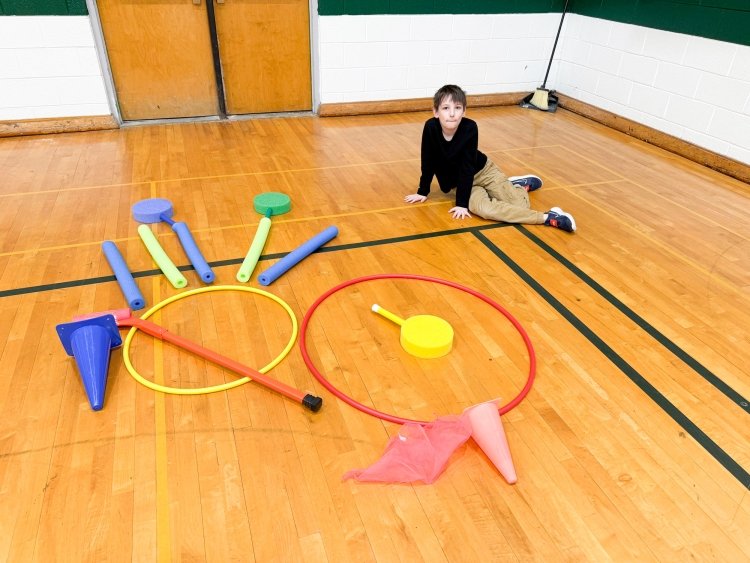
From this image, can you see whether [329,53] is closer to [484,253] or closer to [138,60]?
[138,60]

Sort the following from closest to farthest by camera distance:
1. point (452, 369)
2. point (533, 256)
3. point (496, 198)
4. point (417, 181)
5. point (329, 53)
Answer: point (452, 369) < point (533, 256) < point (496, 198) < point (417, 181) < point (329, 53)

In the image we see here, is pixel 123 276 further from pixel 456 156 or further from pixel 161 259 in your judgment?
pixel 456 156

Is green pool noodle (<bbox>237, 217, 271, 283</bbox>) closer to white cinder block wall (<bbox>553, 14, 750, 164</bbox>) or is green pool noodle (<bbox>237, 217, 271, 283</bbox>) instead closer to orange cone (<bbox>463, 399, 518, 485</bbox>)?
orange cone (<bbox>463, 399, 518, 485</bbox>)

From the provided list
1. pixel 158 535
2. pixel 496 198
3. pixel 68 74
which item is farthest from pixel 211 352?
pixel 68 74

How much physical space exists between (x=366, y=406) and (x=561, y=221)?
187 centimetres

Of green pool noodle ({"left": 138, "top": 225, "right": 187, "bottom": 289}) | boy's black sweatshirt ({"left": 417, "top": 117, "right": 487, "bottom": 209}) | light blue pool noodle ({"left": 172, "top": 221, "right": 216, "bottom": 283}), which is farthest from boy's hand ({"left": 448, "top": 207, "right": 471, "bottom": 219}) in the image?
green pool noodle ({"left": 138, "top": 225, "right": 187, "bottom": 289})

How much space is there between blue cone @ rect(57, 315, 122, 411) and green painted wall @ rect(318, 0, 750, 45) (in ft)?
11.9

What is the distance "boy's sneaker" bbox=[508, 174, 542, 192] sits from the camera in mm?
3514

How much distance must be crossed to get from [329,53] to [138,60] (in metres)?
1.65

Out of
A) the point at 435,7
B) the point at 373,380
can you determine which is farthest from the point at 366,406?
the point at 435,7

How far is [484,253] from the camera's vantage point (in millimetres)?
2822

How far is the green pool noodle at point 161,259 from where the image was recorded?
7.97 feet

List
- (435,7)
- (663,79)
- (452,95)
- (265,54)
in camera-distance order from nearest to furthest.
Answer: (452,95)
(663,79)
(265,54)
(435,7)

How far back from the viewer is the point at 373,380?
1974mm
